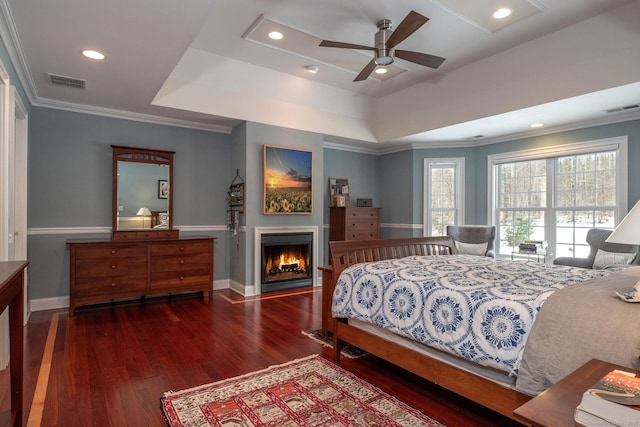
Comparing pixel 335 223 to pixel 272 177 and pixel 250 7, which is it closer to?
pixel 272 177

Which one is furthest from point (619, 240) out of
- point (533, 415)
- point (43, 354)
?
point (43, 354)

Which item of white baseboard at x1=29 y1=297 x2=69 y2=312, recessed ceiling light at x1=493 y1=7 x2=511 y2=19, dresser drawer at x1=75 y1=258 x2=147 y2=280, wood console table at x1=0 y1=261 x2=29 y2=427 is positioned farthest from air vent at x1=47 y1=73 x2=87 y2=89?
recessed ceiling light at x1=493 y1=7 x2=511 y2=19

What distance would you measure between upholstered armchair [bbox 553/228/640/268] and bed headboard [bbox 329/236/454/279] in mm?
1846

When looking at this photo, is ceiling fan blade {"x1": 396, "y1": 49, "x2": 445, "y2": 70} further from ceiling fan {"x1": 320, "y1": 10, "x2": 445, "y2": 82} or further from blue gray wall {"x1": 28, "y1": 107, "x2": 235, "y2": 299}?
blue gray wall {"x1": 28, "y1": 107, "x2": 235, "y2": 299}

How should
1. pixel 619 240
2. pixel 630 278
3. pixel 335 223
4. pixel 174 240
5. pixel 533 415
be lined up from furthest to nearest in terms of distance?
pixel 335 223 < pixel 174 240 < pixel 630 278 < pixel 619 240 < pixel 533 415

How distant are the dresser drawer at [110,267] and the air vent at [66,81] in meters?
1.90

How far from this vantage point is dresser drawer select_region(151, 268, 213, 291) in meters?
4.44

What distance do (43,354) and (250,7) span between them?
3.56 meters

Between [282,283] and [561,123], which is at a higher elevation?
[561,123]

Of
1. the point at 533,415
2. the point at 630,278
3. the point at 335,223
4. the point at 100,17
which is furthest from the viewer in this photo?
the point at 335,223

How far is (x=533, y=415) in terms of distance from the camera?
3.07ft

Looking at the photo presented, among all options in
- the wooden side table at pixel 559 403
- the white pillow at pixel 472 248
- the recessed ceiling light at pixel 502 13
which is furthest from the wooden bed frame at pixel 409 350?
the recessed ceiling light at pixel 502 13

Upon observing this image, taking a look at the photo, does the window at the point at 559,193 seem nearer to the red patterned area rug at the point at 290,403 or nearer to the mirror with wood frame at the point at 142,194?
the red patterned area rug at the point at 290,403

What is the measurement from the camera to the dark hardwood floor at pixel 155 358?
212 cm
